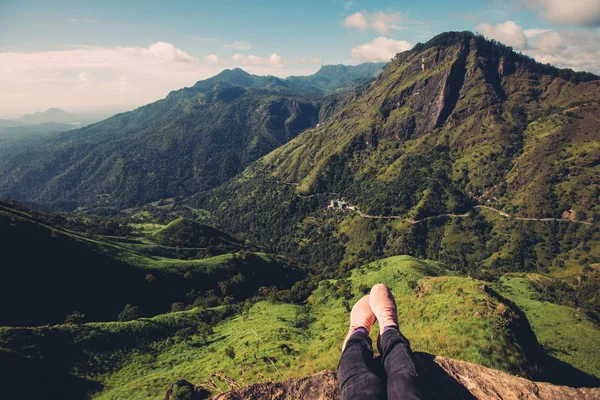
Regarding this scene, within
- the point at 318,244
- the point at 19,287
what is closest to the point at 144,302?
the point at 19,287

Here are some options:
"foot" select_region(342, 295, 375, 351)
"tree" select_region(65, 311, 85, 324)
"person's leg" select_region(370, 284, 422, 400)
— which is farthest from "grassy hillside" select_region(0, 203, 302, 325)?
"person's leg" select_region(370, 284, 422, 400)

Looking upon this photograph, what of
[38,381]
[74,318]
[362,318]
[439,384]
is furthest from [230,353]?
[74,318]

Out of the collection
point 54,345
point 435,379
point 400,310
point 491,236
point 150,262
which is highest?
point 435,379

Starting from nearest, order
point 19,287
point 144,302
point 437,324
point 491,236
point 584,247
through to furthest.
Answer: point 437,324 < point 19,287 < point 144,302 < point 584,247 < point 491,236

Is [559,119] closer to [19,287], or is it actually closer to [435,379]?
[435,379]

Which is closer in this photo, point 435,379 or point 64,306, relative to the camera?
point 435,379

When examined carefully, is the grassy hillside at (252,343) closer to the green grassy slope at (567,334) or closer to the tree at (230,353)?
the tree at (230,353)

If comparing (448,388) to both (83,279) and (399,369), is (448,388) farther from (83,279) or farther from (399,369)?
(83,279)
